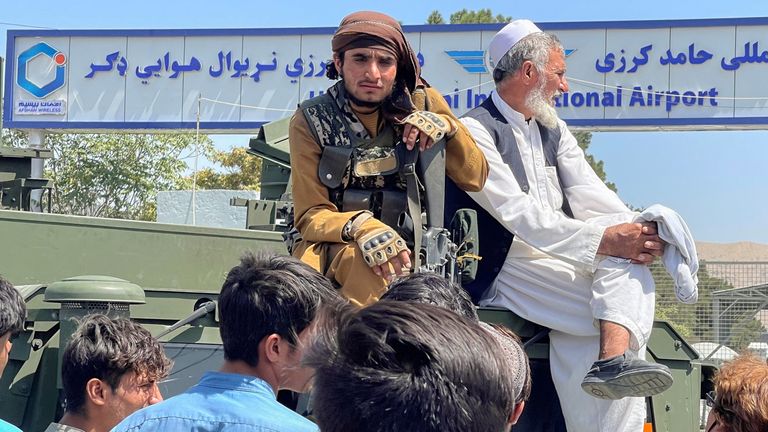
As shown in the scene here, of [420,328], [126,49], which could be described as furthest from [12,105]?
[420,328]

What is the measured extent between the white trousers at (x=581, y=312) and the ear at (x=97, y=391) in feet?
5.38

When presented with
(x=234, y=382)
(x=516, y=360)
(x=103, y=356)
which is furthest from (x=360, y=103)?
(x=516, y=360)

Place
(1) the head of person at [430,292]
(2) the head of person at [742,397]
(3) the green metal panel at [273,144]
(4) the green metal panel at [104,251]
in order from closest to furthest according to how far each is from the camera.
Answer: (1) the head of person at [430,292], (2) the head of person at [742,397], (4) the green metal panel at [104,251], (3) the green metal panel at [273,144]

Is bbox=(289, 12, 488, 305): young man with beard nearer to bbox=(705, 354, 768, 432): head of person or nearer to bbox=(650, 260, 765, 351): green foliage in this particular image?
bbox=(705, 354, 768, 432): head of person

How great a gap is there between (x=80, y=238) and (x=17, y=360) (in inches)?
56.3

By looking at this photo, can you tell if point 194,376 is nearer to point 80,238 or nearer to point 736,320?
point 80,238

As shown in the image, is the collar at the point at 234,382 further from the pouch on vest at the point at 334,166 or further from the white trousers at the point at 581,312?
the white trousers at the point at 581,312

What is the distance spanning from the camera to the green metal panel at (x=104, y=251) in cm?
523

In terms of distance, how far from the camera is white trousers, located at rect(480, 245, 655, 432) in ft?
13.1

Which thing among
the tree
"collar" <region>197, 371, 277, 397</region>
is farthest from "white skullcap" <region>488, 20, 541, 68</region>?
the tree

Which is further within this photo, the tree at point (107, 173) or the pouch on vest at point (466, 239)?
the tree at point (107, 173)

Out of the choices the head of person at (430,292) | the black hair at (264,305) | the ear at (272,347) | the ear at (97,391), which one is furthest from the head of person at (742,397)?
the ear at (97,391)

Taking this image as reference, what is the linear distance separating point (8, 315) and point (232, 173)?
23549 mm

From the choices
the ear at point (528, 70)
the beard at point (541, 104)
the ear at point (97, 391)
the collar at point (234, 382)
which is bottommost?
the ear at point (97, 391)
